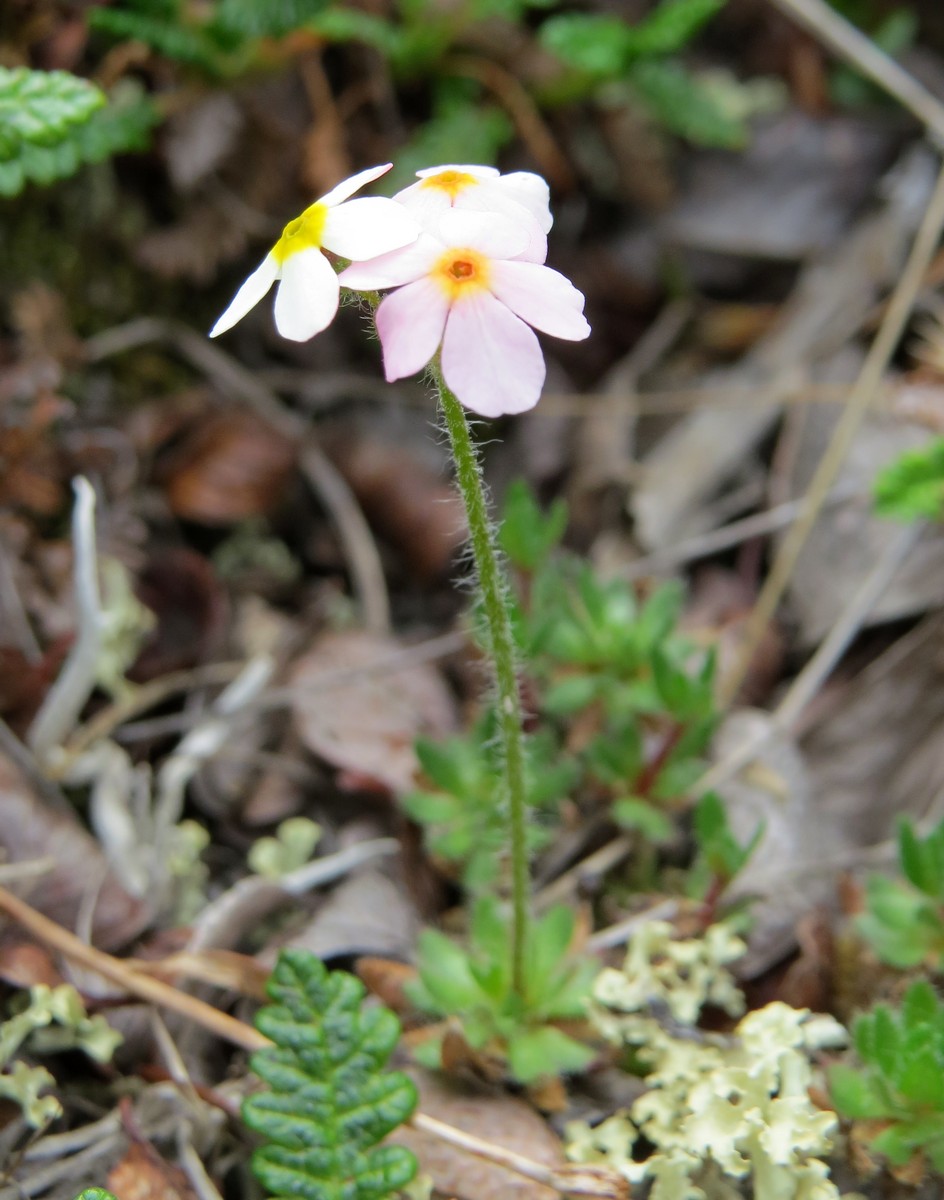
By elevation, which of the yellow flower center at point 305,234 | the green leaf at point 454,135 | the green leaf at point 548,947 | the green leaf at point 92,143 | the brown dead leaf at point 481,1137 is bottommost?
the brown dead leaf at point 481,1137

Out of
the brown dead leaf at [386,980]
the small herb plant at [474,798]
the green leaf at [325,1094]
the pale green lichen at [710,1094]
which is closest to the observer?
the green leaf at [325,1094]

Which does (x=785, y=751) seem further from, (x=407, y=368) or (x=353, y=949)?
(x=407, y=368)

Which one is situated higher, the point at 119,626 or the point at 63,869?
the point at 119,626

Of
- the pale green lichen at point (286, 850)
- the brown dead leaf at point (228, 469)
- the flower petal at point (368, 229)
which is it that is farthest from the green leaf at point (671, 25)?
the pale green lichen at point (286, 850)

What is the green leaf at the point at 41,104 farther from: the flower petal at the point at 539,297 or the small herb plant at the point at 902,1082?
the small herb plant at the point at 902,1082

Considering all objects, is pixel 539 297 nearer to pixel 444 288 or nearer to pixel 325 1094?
pixel 444 288

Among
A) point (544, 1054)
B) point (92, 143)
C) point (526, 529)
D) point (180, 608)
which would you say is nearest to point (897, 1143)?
point (544, 1054)

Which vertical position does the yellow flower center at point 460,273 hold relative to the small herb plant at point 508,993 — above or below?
above
